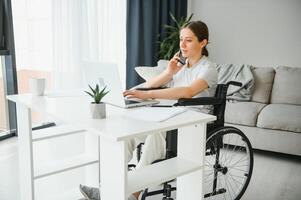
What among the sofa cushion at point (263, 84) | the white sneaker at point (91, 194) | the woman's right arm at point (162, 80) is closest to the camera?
the white sneaker at point (91, 194)

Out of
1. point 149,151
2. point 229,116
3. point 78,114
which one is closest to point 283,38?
point 229,116

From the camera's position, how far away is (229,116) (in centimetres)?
324

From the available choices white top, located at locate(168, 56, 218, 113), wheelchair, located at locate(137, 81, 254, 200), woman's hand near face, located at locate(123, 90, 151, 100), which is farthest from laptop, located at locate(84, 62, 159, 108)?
white top, located at locate(168, 56, 218, 113)

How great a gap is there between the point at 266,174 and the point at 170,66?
1.16 m

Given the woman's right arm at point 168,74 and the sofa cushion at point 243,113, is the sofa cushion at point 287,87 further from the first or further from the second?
the woman's right arm at point 168,74

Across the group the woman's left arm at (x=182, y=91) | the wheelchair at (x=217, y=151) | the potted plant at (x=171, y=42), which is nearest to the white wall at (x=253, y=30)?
the potted plant at (x=171, y=42)

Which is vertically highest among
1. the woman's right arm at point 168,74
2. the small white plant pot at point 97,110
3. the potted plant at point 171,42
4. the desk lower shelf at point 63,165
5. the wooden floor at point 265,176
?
the potted plant at point 171,42

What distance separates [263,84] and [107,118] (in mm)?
2442

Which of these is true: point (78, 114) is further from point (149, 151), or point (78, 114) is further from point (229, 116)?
point (229, 116)

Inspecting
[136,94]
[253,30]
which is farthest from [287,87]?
[136,94]

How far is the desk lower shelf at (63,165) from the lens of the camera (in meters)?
1.99

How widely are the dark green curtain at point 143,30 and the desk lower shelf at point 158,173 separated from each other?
8.21 ft

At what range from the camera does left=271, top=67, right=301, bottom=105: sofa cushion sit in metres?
3.44

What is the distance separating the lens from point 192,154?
1674 millimetres
